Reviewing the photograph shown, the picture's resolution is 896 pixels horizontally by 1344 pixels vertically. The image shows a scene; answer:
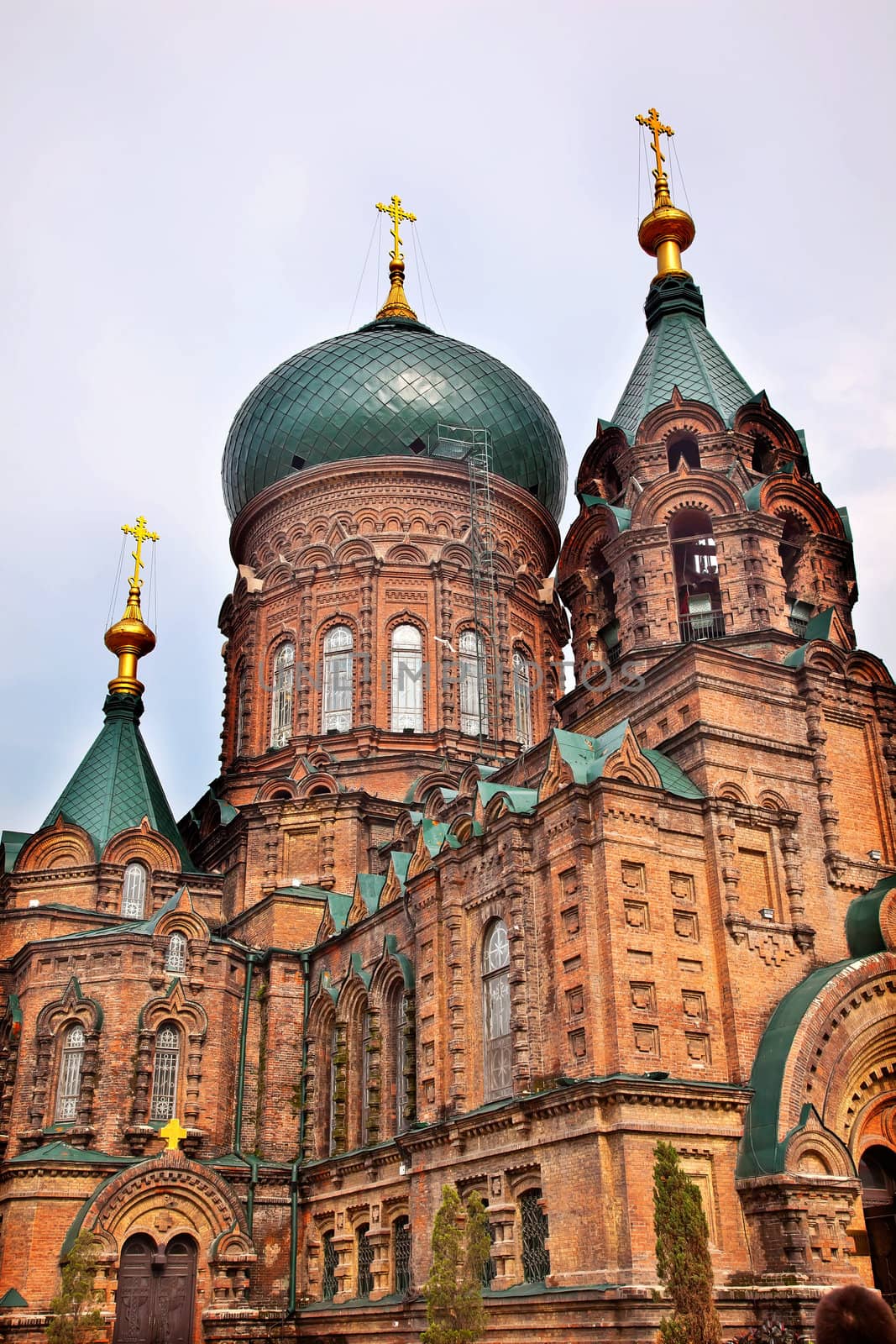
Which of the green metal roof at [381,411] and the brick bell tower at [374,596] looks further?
the green metal roof at [381,411]

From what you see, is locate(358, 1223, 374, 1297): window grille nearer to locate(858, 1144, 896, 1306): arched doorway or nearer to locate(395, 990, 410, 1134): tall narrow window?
locate(395, 990, 410, 1134): tall narrow window

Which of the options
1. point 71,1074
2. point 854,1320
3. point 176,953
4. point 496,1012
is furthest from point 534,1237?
point 854,1320

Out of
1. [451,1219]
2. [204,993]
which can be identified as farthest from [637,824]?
[204,993]

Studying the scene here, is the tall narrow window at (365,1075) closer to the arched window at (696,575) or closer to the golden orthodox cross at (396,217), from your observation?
the arched window at (696,575)

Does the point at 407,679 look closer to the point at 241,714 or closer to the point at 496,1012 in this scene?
the point at 241,714

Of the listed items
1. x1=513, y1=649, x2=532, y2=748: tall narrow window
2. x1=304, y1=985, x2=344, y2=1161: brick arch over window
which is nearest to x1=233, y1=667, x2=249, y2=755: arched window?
x1=513, y1=649, x2=532, y2=748: tall narrow window

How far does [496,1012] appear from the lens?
16312 millimetres

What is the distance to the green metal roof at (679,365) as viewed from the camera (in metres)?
21.0

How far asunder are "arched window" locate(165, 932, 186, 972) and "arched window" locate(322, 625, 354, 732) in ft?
19.6

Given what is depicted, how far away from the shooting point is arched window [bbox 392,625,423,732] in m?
26.0

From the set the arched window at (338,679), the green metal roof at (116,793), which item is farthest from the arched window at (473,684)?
the green metal roof at (116,793)

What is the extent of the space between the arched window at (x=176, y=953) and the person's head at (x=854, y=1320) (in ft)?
60.0

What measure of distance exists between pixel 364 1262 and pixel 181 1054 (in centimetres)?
423

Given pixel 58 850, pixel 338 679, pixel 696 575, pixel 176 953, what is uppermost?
pixel 338 679
